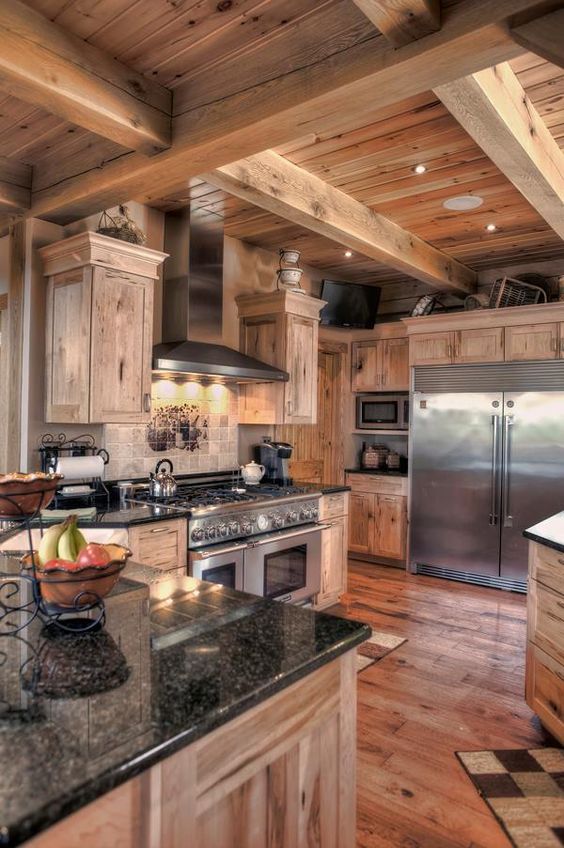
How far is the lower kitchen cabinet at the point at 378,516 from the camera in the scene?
540 centimetres

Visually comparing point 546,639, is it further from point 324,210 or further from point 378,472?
point 378,472

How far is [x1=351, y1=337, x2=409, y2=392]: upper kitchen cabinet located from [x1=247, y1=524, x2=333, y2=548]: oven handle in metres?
2.17

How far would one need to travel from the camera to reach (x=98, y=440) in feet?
11.5

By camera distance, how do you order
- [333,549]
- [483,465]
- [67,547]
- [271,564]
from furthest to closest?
[483,465] < [333,549] < [271,564] < [67,547]

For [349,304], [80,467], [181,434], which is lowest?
[80,467]

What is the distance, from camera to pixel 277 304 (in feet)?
14.1

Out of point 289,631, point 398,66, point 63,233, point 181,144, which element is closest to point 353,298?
point 63,233

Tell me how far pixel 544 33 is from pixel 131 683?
2033 mm

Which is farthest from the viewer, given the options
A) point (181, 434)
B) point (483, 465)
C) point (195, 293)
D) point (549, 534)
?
point (483, 465)

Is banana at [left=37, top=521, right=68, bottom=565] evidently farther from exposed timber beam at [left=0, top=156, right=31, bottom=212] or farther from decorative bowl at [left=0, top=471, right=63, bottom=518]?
exposed timber beam at [left=0, top=156, right=31, bottom=212]

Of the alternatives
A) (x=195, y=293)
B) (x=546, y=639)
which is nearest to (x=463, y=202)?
(x=195, y=293)

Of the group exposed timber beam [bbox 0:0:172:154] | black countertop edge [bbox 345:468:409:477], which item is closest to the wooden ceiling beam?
exposed timber beam [bbox 0:0:172:154]

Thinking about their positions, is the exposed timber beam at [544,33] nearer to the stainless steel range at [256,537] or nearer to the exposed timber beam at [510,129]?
the exposed timber beam at [510,129]

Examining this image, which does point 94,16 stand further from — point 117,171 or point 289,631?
point 289,631
